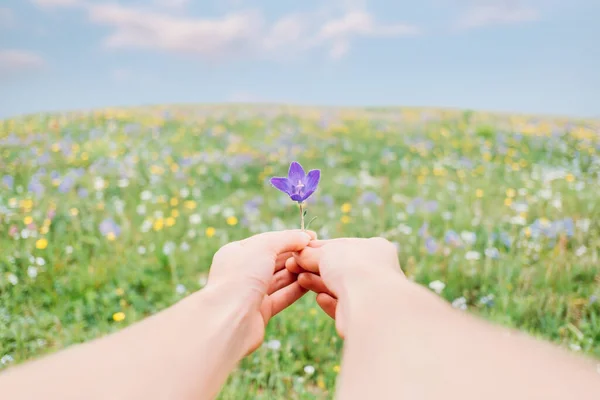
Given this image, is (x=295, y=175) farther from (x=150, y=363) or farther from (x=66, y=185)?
(x=66, y=185)

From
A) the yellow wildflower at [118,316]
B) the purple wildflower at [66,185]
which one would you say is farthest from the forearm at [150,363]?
the purple wildflower at [66,185]

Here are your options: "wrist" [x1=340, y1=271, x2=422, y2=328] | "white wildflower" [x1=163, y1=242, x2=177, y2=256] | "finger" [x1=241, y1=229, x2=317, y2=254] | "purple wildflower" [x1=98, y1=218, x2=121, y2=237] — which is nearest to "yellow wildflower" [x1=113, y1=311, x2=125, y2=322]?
"white wildflower" [x1=163, y1=242, x2=177, y2=256]

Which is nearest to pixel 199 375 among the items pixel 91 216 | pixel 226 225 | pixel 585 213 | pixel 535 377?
pixel 535 377

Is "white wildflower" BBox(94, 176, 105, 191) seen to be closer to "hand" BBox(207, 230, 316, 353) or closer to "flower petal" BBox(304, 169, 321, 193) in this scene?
"hand" BBox(207, 230, 316, 353)

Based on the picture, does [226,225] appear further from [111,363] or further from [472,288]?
[111,363]

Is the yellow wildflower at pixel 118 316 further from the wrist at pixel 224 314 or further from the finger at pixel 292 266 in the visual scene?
the wrist at pixel 224 314

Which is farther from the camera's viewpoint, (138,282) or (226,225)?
(226,225)
